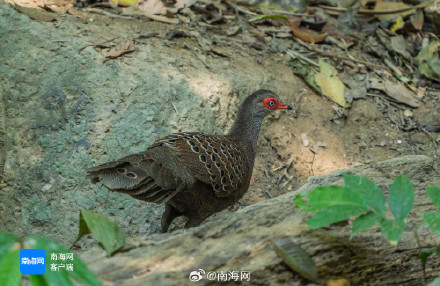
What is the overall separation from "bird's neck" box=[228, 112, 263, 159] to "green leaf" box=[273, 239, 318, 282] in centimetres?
256

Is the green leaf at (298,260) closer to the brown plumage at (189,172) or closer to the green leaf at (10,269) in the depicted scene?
the green leaf at (10,269)

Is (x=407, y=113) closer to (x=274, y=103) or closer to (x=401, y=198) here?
(x=274, y=103)

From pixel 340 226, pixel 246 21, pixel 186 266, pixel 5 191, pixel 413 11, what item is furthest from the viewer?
pixel 413 11

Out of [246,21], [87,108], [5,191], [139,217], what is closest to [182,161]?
[139,217]

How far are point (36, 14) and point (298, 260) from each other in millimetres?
4214

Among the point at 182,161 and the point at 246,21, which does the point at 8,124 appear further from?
the point at 246,21

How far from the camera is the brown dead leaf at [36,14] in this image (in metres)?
5.68

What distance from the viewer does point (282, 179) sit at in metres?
5.61

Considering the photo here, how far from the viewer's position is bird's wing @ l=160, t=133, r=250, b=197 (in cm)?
455

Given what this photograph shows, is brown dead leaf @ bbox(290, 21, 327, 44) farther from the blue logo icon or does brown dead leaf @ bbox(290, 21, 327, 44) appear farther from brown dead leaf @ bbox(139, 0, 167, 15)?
the blue logo icon

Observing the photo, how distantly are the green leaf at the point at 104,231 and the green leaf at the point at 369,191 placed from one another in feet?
3.90

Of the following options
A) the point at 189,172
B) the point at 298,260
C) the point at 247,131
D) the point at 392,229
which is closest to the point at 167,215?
the point at 189,172

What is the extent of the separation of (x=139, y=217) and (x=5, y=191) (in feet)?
4.00

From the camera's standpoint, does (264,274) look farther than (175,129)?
No
